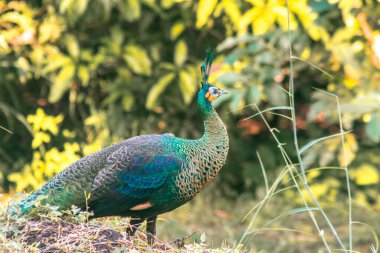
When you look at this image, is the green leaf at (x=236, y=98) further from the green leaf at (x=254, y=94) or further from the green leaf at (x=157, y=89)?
the green leaf at (x=157, y=89)

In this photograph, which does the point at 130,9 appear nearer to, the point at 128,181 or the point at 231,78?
the point at 231,78

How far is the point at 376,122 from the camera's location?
19.4ft

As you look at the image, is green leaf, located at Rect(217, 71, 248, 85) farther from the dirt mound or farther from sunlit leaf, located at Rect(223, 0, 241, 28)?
the dirt mound

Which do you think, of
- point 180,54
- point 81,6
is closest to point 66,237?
point 81,6

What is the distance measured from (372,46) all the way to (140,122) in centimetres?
233

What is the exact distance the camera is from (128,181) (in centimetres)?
397

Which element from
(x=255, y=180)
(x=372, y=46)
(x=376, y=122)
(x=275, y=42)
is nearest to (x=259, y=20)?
(x=275, y=42)

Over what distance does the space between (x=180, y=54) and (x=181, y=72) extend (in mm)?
225

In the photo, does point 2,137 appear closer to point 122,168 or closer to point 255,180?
point 255,180

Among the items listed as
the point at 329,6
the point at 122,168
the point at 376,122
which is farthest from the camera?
the point at 329,6

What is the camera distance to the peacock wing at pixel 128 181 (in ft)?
12.9

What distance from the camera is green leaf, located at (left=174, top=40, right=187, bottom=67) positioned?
7.60m

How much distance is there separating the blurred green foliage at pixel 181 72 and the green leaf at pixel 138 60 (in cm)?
1

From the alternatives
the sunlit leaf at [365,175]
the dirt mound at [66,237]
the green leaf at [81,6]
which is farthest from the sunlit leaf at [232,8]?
the dirt mound at [66,237]
